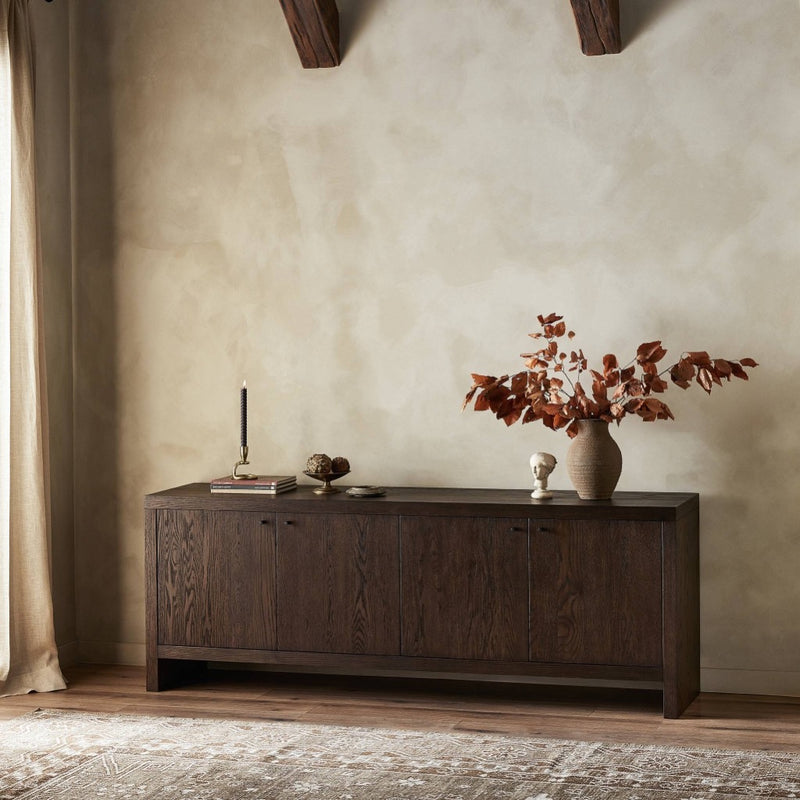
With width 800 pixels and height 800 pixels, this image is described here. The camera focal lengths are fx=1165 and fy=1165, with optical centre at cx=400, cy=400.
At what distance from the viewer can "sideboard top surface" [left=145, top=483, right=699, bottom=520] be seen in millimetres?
3840

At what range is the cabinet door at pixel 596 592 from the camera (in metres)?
3.81

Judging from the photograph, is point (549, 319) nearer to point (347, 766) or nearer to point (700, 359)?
point (700, 359)

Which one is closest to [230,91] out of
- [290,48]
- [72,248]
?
[290,48]

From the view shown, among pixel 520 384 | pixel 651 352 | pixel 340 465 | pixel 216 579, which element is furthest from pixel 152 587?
pixel 651 352

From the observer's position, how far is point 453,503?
3979 millimetres

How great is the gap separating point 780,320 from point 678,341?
36 cm

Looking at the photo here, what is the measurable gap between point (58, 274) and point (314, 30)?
1430 millimetres

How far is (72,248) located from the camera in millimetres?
4828

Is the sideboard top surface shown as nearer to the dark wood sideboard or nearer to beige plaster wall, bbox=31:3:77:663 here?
the dark wood sideboard

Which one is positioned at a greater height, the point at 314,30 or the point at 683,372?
the point at 314,30

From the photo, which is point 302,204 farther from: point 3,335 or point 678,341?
point 678,341

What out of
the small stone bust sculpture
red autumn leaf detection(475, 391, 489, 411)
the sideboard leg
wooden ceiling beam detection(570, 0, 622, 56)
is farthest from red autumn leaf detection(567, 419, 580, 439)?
the sideboard leg

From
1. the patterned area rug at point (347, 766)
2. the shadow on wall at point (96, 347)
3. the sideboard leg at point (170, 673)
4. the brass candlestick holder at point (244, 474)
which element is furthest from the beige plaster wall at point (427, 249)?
the patterned area rug at point (347, 766)

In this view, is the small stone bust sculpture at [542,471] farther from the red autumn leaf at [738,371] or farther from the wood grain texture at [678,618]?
the red autumn leaf at [738,371]
